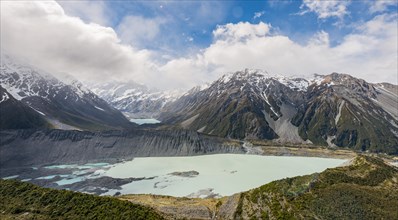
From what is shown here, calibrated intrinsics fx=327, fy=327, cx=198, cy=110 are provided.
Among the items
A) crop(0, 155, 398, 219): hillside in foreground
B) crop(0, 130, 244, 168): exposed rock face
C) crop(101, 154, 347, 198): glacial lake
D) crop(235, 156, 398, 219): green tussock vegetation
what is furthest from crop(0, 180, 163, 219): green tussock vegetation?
crop(0, 130, 244, 168): exposed rock face

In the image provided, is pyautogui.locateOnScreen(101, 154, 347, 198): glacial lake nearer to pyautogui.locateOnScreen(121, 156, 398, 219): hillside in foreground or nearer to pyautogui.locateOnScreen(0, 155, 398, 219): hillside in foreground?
pyautogui.locateOnScreen(121, 156, 398, 219): hillside in foreground

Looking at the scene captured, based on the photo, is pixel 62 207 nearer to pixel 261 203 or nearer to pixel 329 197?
pixel 261 203

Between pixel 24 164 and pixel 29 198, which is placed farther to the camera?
pixel 24 164

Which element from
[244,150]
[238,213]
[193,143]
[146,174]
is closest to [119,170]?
[146,174]

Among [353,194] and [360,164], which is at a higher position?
[360,164]

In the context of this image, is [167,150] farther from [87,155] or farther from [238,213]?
A: [238,213]

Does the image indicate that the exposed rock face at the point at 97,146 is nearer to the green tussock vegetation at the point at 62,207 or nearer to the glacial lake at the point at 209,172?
the glacial lake at the point at 209,172

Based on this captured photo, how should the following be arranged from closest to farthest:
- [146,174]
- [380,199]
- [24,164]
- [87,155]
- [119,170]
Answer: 1. [380,199]
2. [146,174]
3. [119,170]
4. [24,164]
5. [87,155]

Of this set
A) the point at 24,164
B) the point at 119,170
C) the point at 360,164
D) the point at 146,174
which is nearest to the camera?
the point at 360,164
